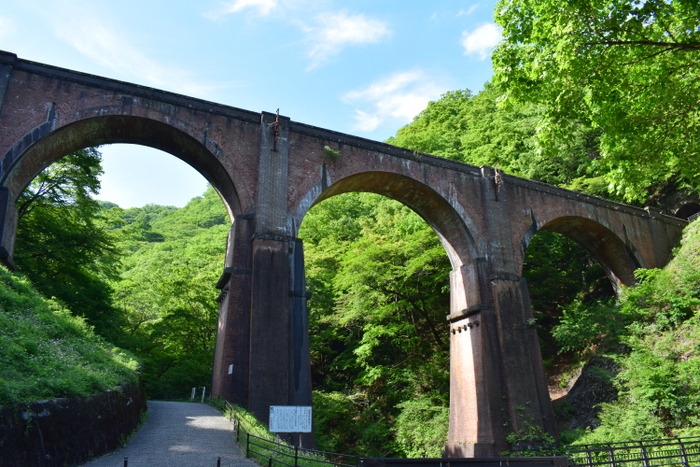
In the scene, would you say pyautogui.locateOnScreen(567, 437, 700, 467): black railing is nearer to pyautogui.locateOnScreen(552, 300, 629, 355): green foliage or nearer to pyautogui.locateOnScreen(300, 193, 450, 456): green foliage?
pyautogui.locateOnScreen(552, 300, 629, 355): green foliage

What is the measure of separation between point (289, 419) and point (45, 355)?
4.53m

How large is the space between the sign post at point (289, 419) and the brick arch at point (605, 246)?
52.2 feet

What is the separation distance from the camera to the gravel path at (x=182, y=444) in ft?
28.7

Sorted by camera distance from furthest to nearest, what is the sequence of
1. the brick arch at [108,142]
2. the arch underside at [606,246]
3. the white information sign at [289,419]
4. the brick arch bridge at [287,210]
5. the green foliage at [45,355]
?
1. the arch underside at [606,246]
2. the brick arch bridge at [287,210]
3. the brick arch at [108,142]
4. the white information sign at [289,419]
5. the green foliage at [45,355]

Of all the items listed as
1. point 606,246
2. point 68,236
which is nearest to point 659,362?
point 606,246

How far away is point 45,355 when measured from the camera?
925 cm

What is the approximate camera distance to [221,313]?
49.9ft

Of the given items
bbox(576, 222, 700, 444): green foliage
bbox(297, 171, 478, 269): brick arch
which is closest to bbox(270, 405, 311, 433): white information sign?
bbox(297, 171, 478, 269): brick arch

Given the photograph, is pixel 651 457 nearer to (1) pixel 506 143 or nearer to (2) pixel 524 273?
(2) pixel 524 273

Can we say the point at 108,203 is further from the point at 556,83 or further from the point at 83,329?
the point at 556,83

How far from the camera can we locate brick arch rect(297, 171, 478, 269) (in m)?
17.8

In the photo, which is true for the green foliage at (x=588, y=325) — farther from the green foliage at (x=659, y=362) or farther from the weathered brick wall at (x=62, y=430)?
the weathered brick wall at (x=62, y=430)

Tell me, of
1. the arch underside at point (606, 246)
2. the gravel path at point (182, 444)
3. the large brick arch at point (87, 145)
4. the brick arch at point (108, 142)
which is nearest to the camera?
the gravel path at point (182, 444)

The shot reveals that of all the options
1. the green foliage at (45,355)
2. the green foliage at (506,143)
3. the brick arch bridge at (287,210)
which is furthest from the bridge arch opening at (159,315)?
the green foliage at (506,143)
